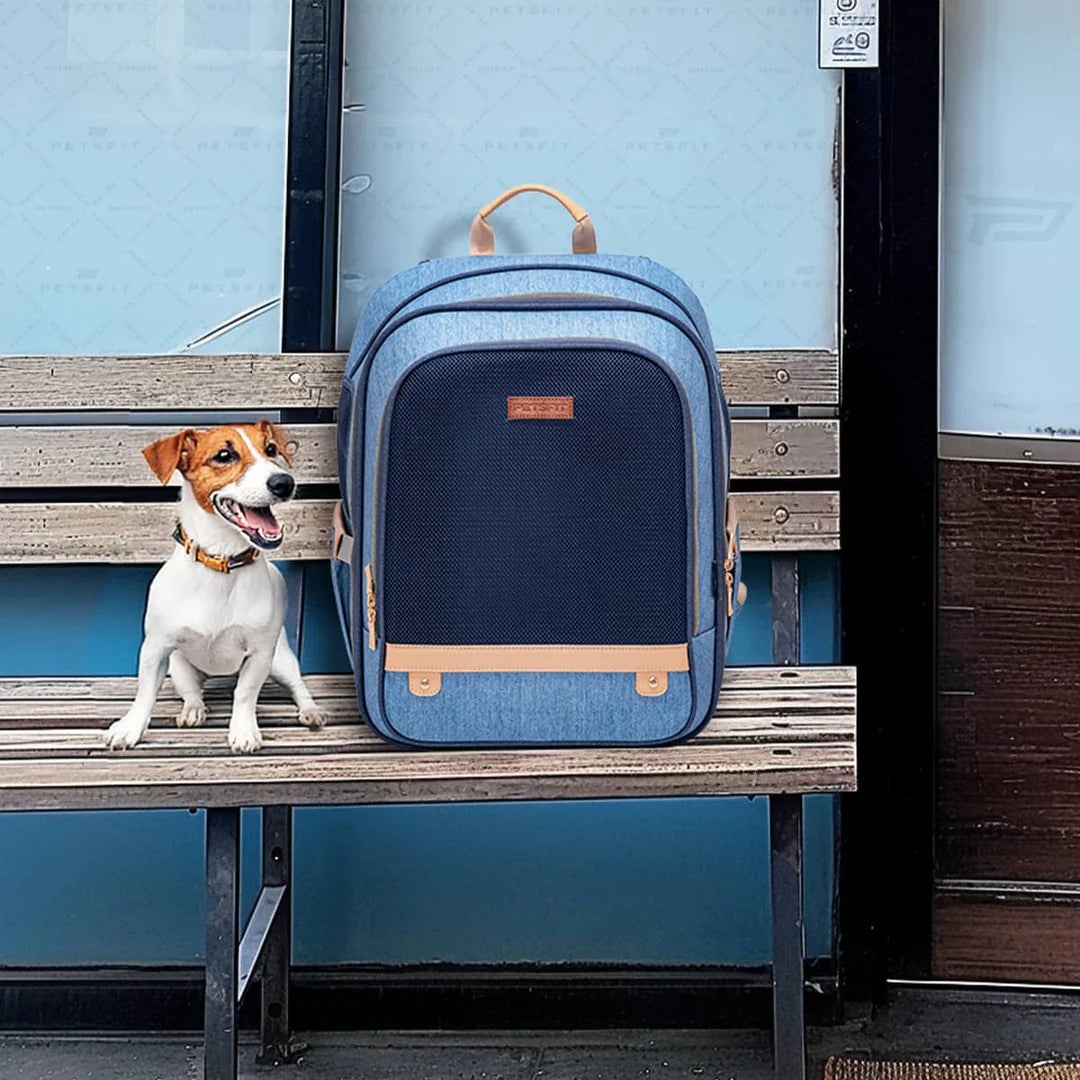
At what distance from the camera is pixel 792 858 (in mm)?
1608

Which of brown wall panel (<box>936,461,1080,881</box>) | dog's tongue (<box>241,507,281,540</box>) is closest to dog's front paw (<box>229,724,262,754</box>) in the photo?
dog's tongue (<box>241,507,281,540</box>)

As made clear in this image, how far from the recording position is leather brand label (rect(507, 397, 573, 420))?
1.57 m

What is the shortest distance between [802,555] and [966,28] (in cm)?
83

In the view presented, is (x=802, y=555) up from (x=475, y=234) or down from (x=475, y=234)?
down

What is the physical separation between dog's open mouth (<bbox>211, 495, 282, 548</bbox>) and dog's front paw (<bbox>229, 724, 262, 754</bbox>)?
206 mm

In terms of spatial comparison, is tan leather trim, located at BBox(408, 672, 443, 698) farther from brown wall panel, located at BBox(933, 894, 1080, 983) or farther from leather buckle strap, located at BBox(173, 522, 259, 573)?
brown wall panel, located at BBox(933, 894, 1080, 983)

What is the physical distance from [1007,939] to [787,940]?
0.83 m

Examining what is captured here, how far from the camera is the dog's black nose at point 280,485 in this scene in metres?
1.54

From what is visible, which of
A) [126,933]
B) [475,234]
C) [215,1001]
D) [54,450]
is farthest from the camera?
[126,933]

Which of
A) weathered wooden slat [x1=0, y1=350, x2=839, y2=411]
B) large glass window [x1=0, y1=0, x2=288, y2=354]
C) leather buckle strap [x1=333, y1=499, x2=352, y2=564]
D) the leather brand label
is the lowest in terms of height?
leather buckle strap [x1=333, y1=499, x2=352, y2=564]

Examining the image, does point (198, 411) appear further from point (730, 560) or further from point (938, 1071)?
point (938, 1071)

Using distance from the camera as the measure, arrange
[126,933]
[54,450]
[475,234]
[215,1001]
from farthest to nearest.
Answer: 1. [126,933]
2. [54,450]
3. [475,234]
4. [215,1001]

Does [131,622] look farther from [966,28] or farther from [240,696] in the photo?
[966,28]

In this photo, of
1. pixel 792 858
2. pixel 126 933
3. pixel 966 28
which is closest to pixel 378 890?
pixel 126 933
